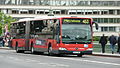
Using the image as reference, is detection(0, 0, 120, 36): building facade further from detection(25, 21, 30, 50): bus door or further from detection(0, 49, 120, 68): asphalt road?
detection(0, 49, 120, 68): asphalt road

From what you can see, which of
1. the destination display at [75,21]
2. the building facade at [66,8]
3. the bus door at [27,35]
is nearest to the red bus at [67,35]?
the destination display at [75,21]

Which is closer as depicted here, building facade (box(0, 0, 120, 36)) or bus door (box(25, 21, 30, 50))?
bus door (box(25, 21, 30, 50))

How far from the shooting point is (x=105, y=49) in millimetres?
41656

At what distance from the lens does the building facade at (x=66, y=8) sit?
360ft

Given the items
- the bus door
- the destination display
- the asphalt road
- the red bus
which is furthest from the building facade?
the asphalt road

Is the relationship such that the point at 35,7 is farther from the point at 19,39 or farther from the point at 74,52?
the point at 74,52

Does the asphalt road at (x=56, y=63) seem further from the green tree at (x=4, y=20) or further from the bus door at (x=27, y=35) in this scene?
the green tree at (x=4, y=20)

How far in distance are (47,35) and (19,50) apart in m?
9.68

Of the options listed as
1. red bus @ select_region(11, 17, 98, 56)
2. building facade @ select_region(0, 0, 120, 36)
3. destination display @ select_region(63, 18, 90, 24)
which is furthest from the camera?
building facade @ select_region(0, 0, 120, 36)

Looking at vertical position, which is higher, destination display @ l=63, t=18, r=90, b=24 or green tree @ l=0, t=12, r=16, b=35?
green tree @ l=0, t=12, r=16, b=35

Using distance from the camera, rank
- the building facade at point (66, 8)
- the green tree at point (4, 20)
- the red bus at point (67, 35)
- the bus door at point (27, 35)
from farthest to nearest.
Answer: the building facade at point (66, 8), the green tree at point (4, 20), the bus door at point (27, 35), the red bus at point (67, 35)

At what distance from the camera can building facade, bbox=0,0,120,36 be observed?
110m

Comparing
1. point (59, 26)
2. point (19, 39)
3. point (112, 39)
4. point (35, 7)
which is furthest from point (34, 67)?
point (35, 7)

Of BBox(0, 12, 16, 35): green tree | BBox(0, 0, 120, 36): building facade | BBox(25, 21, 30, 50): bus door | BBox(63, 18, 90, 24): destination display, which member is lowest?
BBox(25, 21, 30, 50): bus door
